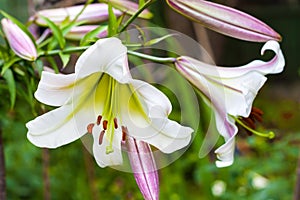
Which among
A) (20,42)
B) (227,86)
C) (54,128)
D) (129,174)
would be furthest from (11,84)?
(129,174)

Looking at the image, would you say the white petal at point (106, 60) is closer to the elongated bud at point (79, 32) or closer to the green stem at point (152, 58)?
the green stem at point (152, 58)

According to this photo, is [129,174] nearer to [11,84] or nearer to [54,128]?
[11,84]

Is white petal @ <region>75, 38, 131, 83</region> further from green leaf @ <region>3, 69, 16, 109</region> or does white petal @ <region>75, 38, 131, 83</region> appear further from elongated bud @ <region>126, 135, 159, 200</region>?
green leaf @ <region>3, 69, 16, 109</region>

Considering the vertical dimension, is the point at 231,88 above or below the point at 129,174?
above

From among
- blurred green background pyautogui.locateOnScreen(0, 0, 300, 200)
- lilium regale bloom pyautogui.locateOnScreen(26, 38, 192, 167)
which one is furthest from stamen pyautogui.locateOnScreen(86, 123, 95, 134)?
blurred green background pyautogui.locateOnScreen(0, 0, 300, 200)

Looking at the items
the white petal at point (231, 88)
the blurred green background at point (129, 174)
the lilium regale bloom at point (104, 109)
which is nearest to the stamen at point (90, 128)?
the lilium regale bloom at point (104, 109)

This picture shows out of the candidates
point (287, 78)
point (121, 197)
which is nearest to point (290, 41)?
point (287, 78)
